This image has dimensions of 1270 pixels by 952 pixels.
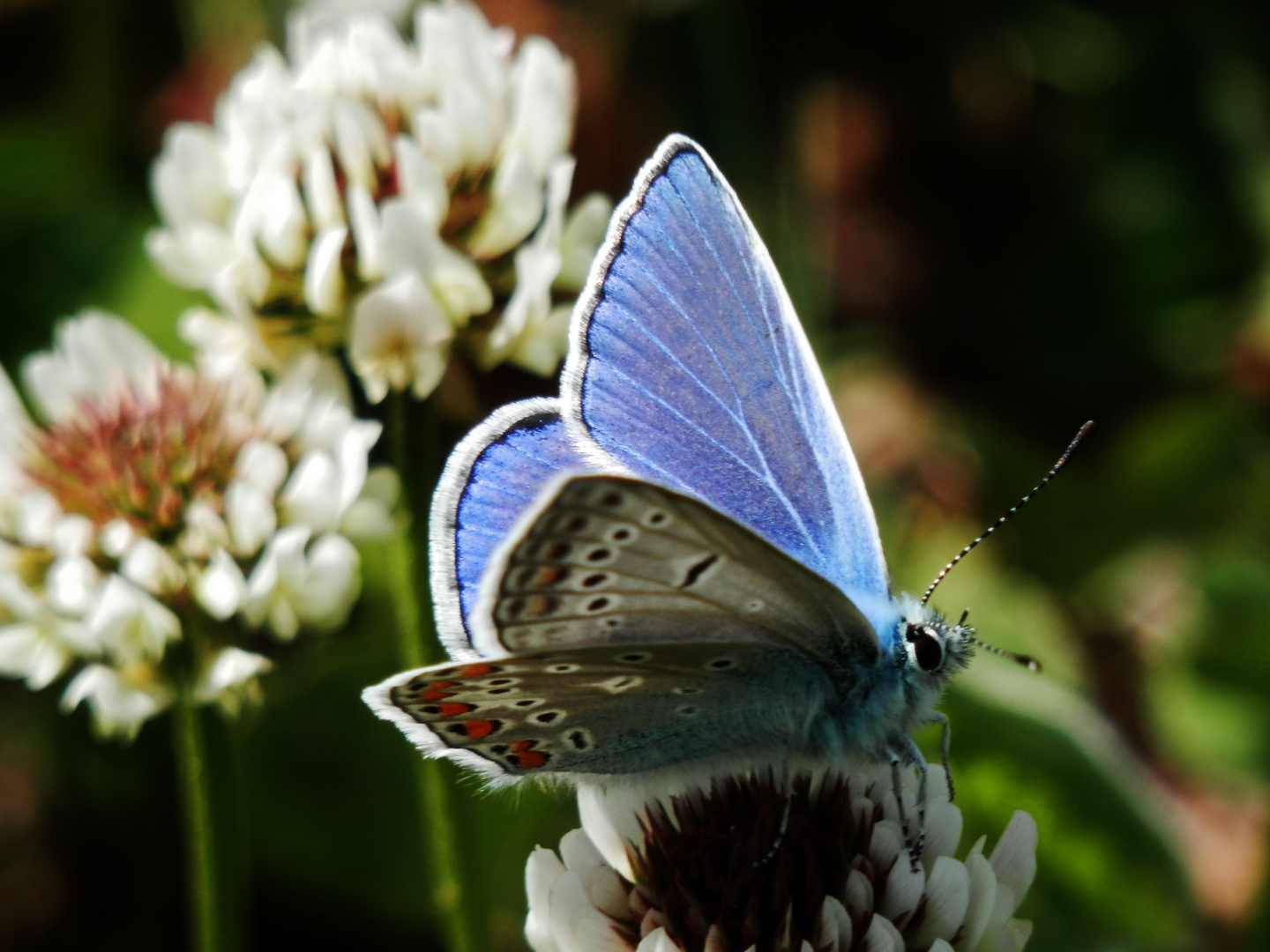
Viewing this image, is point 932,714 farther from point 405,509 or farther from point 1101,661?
point 1101,661

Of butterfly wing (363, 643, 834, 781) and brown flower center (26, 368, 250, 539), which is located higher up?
brown flower center (26, 368, 250, 539)

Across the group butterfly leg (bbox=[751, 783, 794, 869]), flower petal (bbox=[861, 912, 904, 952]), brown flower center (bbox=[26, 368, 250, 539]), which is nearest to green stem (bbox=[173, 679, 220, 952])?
brown flower center (bbox=[26, 368, 250, 539])

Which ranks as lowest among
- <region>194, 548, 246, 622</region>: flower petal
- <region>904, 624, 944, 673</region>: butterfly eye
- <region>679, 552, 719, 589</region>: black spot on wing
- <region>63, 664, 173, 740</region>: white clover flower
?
<region>63, 664, 173, 740</region>: white clover flower

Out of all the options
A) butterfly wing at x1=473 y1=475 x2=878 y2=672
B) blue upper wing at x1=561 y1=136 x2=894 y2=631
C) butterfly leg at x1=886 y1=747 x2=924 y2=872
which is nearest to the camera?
butterfly wing at x1=473 y1=475 x2=878 y2=672

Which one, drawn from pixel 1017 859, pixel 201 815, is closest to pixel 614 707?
pixel 1017 859

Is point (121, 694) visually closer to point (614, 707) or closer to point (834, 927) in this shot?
point (614, 707)

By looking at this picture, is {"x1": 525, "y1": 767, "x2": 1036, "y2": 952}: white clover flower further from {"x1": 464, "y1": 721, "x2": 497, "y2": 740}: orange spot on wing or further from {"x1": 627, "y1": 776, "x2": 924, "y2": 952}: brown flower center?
Answer: {"x1": 464, "y1": 721, "x2": 497, "y2": 740}: orange spot on wing

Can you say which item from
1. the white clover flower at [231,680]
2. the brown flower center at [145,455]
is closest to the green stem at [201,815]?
the white clover flower at [231,680]
